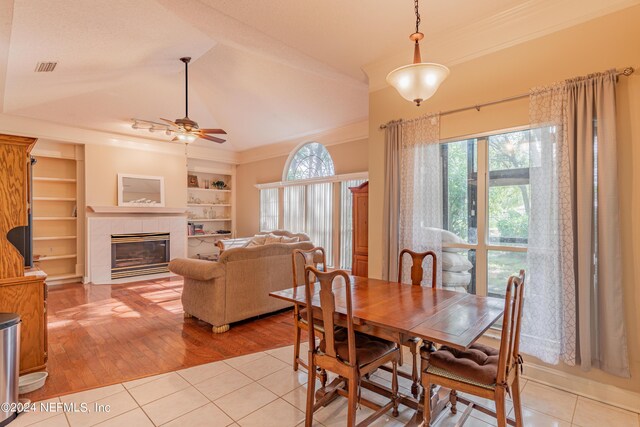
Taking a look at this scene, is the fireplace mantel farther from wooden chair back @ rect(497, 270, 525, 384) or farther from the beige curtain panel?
the beige curtain panel

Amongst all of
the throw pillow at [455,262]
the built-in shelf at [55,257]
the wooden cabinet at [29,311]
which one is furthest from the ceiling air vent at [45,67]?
the throw pillow at [455,262]

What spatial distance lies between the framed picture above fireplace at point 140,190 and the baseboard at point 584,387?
7.06 m

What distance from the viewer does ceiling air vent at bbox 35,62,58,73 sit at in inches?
150

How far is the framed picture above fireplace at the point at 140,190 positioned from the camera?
21.5 ft

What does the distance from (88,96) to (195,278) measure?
398 centimetres

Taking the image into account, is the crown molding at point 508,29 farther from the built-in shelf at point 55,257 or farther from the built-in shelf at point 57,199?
the built-in shelf at point 55,257

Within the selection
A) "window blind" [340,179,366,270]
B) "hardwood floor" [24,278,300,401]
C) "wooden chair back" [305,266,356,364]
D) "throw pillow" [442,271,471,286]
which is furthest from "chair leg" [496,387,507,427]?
"window blind" [340,179,366,270]

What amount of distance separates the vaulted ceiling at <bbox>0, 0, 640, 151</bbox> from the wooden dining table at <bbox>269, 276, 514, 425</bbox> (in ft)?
7.57

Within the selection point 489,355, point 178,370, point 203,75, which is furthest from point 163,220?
point 489,355

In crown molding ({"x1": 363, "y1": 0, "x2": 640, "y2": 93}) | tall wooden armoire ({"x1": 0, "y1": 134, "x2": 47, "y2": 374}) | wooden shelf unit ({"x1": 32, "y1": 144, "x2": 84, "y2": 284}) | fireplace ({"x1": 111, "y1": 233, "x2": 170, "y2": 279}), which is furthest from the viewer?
fireplace ({"x1": 111, "y1": 233, "x2": 170, "y2": 279})

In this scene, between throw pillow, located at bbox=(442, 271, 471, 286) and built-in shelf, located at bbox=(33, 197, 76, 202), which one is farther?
built-in shelf, located at bbox=(33, 197, 76, 202)

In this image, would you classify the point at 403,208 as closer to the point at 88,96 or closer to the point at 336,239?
the point at 336,239

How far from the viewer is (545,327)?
2.54 m

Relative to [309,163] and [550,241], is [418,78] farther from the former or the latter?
[309,163]
